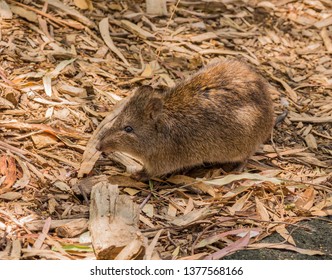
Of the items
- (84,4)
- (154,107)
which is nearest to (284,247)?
(154,107)

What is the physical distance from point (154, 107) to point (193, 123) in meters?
0.46

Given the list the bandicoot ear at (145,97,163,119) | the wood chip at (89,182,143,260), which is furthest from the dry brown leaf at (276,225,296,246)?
the bandicoot ear at (145,97,163,119)

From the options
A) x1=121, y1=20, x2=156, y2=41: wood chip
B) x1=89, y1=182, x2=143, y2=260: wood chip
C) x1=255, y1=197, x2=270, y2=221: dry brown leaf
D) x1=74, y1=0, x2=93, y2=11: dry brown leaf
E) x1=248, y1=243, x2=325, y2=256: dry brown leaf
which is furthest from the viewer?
x1=74, y1=0, x2=93, y2=11: dry brown leaf

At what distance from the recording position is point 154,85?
7.82 metres

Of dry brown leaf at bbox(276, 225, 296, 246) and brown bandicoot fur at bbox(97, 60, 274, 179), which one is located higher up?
brown bandicoot fur at bbox(97, 60, 274, 179)

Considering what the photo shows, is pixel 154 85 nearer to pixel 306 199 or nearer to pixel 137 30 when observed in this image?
pixel 137 30

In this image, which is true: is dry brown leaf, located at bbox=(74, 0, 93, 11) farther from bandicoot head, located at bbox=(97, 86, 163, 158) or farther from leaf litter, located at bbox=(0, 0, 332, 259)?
bandicoot head, located at bbox=(97, 86, 163, 158)

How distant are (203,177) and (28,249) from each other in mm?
2260

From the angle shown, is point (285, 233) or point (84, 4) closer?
point (285, 233)

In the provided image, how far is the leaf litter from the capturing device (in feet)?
18.9

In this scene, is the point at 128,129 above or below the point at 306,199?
above

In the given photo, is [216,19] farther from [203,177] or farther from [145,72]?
[203,177]

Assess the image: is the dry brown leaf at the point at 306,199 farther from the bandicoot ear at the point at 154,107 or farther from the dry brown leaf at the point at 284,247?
the bandicoot ear at the point at 154,107
